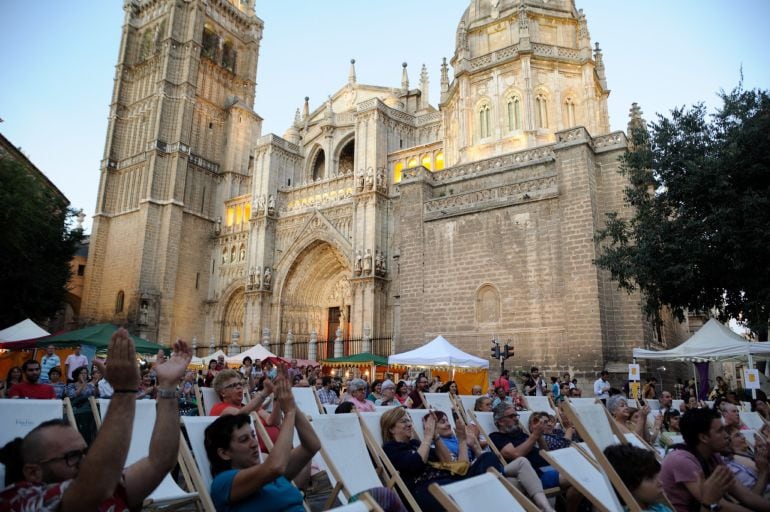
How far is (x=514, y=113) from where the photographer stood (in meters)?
21.5

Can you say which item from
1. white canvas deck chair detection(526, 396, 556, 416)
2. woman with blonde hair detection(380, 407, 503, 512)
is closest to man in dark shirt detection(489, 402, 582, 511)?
woman with blonde hair detection(380, 407, 503, 512)

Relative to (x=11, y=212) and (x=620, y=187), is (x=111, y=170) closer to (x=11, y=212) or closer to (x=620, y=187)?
(x=11, y=212)

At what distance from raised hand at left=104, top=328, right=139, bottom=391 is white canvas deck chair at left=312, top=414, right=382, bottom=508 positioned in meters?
2.09

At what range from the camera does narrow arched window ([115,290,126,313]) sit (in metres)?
29.4

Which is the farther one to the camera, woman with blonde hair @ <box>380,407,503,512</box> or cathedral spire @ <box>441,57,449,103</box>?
cathedral spire @ <box>441,57,449,103</box>

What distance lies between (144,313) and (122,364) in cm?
2917

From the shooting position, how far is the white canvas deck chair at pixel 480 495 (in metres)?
2.05

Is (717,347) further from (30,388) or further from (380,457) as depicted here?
(30,388)

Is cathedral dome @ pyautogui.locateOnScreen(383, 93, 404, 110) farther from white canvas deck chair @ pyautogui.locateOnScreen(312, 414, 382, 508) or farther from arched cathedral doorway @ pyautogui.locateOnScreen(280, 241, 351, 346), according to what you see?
white canvas deck chair @ pyautogui.locateOnScreen(312, 414, 382, 508)

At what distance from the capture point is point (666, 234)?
40.1ft

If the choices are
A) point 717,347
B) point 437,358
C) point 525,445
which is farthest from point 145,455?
point 717,347

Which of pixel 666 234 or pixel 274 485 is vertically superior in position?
pixel 666 234

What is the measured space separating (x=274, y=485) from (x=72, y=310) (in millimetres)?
37676

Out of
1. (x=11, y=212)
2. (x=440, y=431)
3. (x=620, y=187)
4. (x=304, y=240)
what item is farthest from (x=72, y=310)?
(x=440, y=431)
